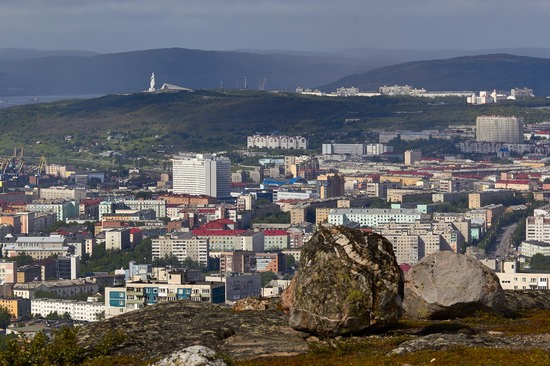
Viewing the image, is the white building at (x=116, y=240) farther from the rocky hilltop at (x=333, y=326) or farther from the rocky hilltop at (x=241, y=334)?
the rocky hilltop at (x=333, y=326)

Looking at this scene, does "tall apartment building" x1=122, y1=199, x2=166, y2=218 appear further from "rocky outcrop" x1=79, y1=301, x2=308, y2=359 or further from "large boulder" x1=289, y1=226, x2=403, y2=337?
"large boulder" x1=289, y1=226, x2=403, y2=337

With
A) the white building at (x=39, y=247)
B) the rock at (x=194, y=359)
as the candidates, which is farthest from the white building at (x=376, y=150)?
the rock at (x=194, y=359)

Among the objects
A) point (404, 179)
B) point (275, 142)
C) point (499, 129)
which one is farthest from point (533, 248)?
point (499, 129)

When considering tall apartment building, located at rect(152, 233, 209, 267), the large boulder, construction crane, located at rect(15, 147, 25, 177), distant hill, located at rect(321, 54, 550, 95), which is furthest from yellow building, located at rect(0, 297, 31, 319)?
distant hill, located at rect(321, 54, 550, 95)

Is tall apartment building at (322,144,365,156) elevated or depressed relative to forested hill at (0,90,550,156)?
depressed

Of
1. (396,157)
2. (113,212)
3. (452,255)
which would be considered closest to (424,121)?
(396,157)

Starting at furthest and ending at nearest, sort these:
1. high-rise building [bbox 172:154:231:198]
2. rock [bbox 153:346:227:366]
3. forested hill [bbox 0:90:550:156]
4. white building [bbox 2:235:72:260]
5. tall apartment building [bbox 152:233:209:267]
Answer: forested hill [bbox 0:90:550:156] < high-rise building [bbox 172:154:231:198] < white building [bbox 2:235:72:260] < tall apartment building [bbox 152:233:209:267] < rock [bbox 153:346:227:366]

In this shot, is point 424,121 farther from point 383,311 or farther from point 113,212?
point 383,311
